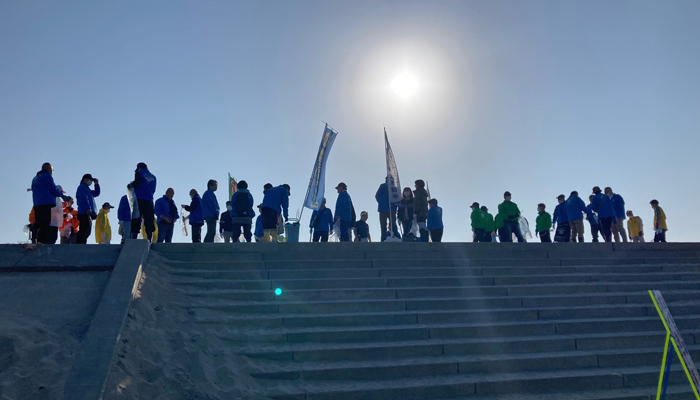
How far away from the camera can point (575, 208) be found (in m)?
13.8

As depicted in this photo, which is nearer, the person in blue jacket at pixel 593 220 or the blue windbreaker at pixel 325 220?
the blue windbreaker at pixel 325 220

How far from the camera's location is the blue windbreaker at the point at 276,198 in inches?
453

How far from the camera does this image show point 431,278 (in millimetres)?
8570

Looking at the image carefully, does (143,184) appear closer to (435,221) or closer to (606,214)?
(435,221)

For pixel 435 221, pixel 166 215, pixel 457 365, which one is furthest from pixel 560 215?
pixel 166 215

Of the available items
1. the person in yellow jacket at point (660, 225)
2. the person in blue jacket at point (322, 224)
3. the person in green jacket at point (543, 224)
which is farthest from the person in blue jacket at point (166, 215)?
the person in yellow jacket at point (660, 225)

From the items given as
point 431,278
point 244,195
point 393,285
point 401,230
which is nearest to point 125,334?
point 393,285

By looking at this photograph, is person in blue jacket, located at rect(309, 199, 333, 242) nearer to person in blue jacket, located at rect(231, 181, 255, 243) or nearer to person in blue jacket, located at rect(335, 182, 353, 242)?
person in blue jacket, located at rect(335, 182, 353, 242)

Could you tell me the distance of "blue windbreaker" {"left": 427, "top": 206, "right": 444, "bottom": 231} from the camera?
1313cm

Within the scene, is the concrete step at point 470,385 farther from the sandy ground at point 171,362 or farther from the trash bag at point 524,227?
the trash bag at point 524,227

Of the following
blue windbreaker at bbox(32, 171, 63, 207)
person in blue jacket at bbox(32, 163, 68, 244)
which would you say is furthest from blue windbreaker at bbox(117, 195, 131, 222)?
blue windbreaker at bbox(32, 171, 63, 207)

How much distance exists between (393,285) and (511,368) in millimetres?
2432

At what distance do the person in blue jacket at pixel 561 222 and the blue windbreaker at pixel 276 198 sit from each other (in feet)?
23.9

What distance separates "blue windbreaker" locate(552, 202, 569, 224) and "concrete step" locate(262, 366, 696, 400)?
25.8ft
